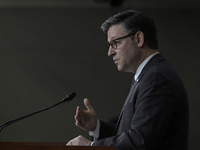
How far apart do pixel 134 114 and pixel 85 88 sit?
13.1 ft

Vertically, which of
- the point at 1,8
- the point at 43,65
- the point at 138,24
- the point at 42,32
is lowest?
the point at 43,65

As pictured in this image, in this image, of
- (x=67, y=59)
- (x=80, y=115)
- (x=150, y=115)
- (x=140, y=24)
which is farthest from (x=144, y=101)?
(x=67, y=59)

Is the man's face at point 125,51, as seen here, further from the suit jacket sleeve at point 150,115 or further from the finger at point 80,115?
the finger at point 80,115

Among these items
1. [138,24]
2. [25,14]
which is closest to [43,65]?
[25,14]

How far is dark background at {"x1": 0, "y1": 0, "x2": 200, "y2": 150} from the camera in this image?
5.61 meters

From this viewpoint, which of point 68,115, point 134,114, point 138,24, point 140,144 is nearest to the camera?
point 140,144

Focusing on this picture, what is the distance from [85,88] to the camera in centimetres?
567

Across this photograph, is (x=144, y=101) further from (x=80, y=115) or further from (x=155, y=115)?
(x=80, y=115)

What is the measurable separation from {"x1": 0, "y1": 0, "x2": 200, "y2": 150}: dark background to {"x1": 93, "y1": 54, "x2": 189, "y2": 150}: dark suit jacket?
3865 millimetres

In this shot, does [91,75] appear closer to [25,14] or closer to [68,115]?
[68,115]

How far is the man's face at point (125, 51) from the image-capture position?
2.00m

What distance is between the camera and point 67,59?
5762mm

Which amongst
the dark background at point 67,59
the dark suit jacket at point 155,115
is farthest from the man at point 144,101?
the dark background at point 67,59

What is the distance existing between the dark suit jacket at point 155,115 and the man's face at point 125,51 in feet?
0.61
